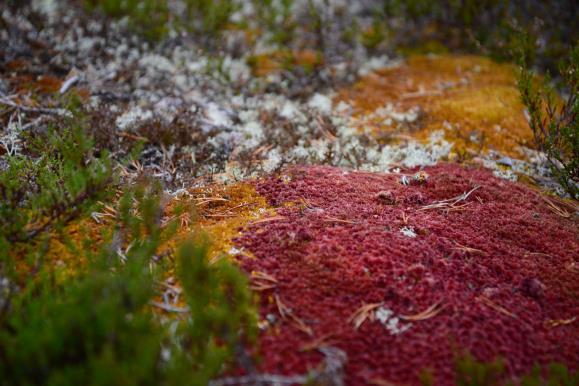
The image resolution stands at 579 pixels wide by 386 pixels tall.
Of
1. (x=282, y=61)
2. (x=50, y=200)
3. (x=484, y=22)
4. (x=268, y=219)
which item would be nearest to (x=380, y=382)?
(x=268, y=219)

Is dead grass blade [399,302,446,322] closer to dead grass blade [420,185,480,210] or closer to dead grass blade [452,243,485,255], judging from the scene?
dead grass blade [452,243,485,255]

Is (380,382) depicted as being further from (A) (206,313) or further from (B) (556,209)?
(B) (556,209)

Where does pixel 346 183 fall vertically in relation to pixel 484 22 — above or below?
below

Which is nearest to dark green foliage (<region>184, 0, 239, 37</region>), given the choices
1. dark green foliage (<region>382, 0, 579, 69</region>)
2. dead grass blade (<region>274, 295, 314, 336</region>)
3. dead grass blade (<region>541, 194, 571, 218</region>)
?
dark green foliage (<region>382, 0, 579, 69</region>)

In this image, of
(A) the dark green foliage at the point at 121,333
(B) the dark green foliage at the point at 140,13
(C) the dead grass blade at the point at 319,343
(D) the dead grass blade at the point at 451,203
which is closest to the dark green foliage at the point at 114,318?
(A) the dark green foliage at the point at 121,333

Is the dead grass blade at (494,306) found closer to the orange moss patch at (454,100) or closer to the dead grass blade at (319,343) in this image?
the dead grass blade at (319,343)
